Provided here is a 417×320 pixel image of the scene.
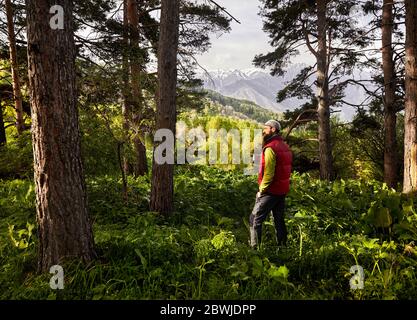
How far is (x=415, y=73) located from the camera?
727 centimetres

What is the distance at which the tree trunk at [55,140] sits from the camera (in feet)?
12.1

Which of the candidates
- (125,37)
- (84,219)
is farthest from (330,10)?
(84,219)

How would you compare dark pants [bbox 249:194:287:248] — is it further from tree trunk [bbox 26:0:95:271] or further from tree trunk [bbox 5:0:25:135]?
tree trunk [bbox 5:0:25:135]

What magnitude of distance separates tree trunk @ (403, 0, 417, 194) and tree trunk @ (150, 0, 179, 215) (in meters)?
5.11

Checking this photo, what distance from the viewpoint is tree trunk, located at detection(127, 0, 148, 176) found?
9281 mm

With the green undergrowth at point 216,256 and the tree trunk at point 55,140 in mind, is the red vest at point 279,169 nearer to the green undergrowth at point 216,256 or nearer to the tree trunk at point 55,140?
the green undergrowth at point 216,256

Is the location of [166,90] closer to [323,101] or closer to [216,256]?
[216,256]

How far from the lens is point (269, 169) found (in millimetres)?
5246

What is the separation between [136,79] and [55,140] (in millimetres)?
6006

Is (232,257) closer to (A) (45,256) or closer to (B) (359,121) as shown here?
(A) (45,256)
